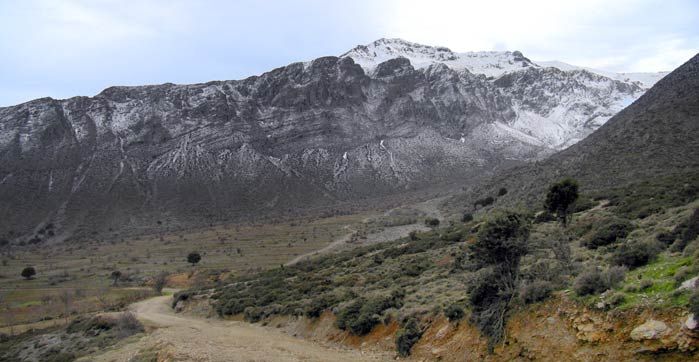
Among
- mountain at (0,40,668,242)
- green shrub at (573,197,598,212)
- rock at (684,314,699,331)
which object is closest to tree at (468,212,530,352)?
rock at (684,314,699,331)

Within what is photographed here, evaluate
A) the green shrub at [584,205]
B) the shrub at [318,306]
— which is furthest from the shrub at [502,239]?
the green shrub at [584,205]

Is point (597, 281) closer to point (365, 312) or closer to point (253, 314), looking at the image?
point (365, 312)

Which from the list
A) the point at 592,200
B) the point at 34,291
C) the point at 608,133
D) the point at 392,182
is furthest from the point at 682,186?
the point at 392,182

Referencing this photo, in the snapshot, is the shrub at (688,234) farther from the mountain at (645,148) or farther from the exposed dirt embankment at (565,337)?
the mountain at (645,148)

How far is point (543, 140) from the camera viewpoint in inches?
6334

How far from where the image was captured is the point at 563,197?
77.2ft

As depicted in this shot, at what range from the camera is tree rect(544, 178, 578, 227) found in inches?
918

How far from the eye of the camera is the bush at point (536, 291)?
42.4 feet

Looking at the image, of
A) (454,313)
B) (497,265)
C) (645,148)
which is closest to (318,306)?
(454,313)

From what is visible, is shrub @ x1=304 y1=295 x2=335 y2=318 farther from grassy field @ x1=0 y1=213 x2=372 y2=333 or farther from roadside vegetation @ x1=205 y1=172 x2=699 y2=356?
grassy field @ x1=0 y1=213 x2=372 y2=333

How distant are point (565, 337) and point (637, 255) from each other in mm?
4216

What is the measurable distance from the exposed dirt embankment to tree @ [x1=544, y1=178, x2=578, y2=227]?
36.9 feet

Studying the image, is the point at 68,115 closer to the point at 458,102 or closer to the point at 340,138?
the point at 340,138

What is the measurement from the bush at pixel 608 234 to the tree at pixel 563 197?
3678 mm
